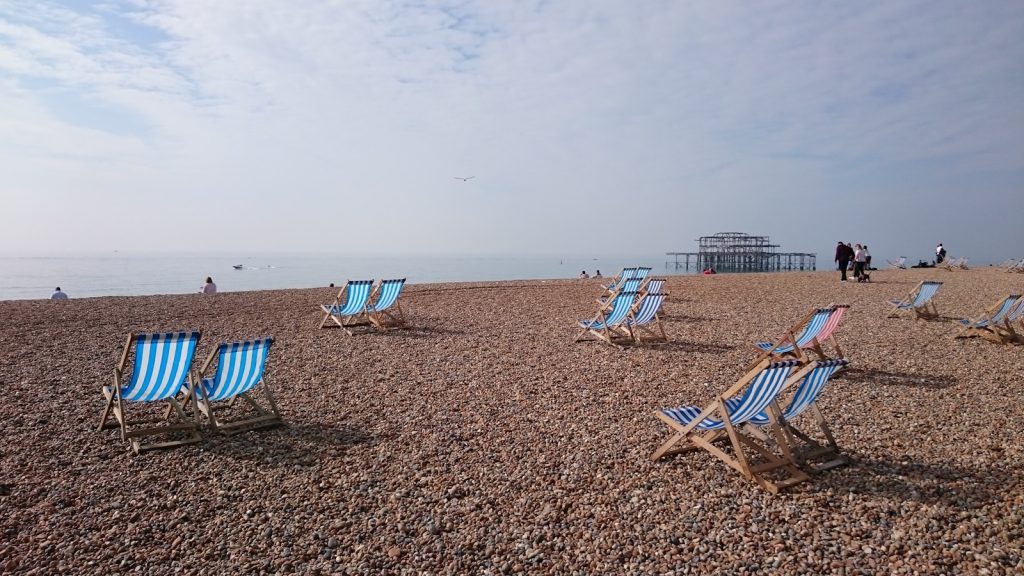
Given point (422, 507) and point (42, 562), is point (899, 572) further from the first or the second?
point (42, 562)

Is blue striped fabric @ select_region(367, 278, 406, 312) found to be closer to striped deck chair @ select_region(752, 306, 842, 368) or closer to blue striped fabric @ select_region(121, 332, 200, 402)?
blue striped fabric @ select_region(121, 332, 200, 402)

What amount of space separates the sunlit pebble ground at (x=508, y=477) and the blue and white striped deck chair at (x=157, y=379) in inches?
7.8

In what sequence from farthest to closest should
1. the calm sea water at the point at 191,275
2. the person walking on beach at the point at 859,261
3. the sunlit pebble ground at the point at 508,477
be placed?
1. the calm sea water at the point at 191,275
2. the person walking on beach at the point at 859,261
3. the sunlit pebble ground at the point at 508,477

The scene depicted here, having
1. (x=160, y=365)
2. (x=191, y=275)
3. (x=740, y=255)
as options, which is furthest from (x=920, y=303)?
(x=191, y=275)

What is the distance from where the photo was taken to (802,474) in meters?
3.41

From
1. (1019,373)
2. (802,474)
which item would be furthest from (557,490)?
(1019,373)

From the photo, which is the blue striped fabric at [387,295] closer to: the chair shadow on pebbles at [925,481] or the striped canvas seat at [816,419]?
the striped canvas seat at [816,419]

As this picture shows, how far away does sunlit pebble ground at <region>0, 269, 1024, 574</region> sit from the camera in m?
2.72

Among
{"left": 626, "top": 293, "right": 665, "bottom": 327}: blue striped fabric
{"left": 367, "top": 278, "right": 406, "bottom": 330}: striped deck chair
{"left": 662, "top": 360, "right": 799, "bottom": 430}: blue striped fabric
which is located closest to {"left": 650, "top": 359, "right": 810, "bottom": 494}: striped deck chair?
{"left": 662, "top": 360, "right": 799, "bottom": 430}: blue striped fabric

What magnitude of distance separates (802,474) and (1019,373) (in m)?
4.19

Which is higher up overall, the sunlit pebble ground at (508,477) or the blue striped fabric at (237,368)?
the blue striped fabric at (237,368)

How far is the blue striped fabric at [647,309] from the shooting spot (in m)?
7.48

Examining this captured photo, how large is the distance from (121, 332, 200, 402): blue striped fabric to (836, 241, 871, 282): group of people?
17686mm

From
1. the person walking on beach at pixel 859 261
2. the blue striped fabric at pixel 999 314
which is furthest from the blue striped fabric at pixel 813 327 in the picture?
the person walking on beach at pixel 859 261
